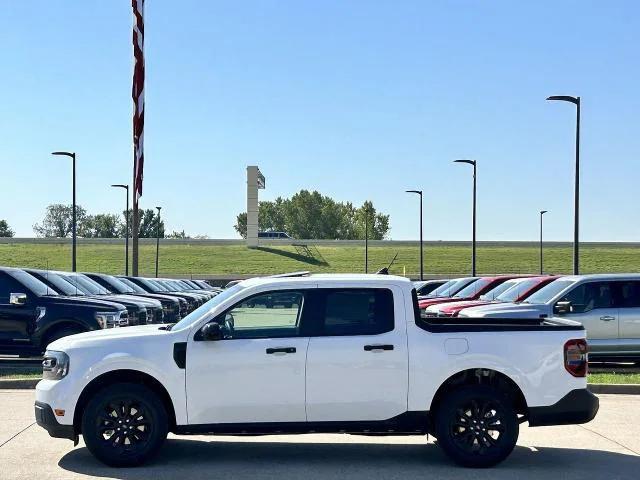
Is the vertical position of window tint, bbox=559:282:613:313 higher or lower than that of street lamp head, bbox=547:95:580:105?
lower

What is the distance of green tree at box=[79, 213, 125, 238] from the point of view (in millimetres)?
178000

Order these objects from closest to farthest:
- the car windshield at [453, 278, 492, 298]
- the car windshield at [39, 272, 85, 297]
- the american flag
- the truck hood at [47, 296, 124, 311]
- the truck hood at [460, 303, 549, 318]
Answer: the truck hood at [460, 303, 549, 318]
the truck hood at [47, 296, 124, 311]
the car windshield at [39, 272, 85, 297]
the car windshield at [453, 278, 492, 298]
the american flag

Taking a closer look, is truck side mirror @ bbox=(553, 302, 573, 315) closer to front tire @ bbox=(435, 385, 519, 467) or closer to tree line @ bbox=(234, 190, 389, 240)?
front tire @ bbox=(435, 385, 519, 467)

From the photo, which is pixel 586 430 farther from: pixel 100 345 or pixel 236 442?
pixel 100 345

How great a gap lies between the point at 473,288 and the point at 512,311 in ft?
25.2

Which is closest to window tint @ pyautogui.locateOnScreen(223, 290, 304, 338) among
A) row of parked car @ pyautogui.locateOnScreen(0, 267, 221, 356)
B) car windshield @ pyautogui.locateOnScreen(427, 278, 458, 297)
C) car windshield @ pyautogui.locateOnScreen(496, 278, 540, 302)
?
row of parked car @ pyautogui.locateOnScreen(0, 267, 221, 356)

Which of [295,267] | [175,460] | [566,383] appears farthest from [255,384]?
[295,267]

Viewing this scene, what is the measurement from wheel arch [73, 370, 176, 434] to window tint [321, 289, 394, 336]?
5.10 feet

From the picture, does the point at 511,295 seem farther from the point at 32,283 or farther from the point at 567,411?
the point at 567,411

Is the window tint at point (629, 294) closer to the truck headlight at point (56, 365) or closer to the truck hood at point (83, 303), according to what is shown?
the truck hood at point (83, 303)

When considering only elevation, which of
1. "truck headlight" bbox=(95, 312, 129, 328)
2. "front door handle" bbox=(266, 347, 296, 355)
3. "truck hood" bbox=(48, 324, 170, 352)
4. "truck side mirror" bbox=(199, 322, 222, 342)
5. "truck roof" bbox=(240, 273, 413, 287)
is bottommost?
"truck headlight" bbox=(95, 312, 129, 328)

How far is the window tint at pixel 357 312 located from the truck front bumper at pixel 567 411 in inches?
61.6

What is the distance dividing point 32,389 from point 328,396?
6901mm

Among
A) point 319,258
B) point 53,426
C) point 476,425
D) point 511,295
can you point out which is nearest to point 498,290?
point 511,295
